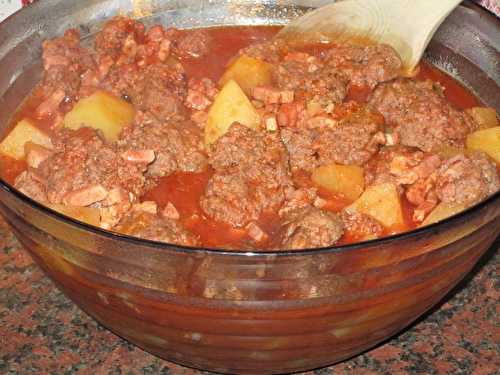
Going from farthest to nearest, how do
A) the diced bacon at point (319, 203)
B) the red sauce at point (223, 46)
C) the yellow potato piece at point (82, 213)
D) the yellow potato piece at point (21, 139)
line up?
the red sauce at point (223, 46), the yellow potato piece at point (21, 139), the diced bacon at point (319, 203), the yellow potato piece at point (82, 213)

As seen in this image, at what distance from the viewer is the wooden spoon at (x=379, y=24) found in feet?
9.41

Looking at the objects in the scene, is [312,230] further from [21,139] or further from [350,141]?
[21,139]

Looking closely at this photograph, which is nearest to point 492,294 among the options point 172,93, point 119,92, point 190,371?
point 190,371

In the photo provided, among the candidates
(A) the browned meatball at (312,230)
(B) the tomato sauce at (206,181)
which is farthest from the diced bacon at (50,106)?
(A) the browned meatball at (312,230)

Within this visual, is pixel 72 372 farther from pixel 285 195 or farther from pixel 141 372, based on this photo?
Answer: pixel 285 195

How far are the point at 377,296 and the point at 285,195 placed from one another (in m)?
0.58

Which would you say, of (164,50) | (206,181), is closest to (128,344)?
(206,181)

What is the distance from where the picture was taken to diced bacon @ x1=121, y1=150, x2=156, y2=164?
2.39 meters

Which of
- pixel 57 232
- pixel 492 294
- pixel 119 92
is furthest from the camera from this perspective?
pixel 119 92

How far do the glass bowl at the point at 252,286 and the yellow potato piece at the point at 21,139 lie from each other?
596mm

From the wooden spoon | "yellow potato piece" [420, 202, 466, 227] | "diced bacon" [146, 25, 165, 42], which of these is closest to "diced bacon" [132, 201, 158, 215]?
"yellow potato piece" [420, 202, 466, 227]

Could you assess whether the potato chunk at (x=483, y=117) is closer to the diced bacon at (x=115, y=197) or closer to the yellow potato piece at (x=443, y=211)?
the yellow potato piece at (x=443, y=211)

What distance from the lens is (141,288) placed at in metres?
1.82

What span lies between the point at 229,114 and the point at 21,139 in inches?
27.6
